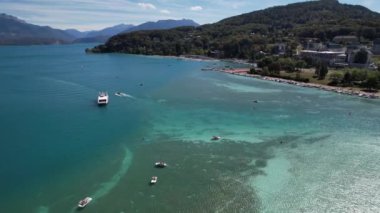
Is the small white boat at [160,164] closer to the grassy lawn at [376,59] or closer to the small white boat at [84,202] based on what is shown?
the small white boat at [84,202]

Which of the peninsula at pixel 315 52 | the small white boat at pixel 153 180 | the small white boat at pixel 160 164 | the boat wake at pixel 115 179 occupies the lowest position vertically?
the boat wake at pixel 115 179

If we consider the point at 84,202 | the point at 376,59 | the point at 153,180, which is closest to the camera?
the point at 84,202

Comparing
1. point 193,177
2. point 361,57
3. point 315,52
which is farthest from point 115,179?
point 315,52

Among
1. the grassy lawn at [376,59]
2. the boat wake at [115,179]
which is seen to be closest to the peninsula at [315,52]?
the grassy lawn at [376,59]

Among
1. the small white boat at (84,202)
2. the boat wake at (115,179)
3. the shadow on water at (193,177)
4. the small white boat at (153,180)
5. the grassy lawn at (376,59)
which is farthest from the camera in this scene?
the grassy lawn at (376,59)

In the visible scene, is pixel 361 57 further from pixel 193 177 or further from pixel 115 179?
pixel 115 179

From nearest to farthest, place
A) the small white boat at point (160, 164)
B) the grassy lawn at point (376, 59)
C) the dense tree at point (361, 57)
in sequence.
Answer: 1. the small white boat at point (160, 164)
2. the dense tree at point (361, 57)
3. the grassy lawn at point (376, 59)

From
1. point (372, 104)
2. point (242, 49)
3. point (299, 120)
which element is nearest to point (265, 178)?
point (299, 120)

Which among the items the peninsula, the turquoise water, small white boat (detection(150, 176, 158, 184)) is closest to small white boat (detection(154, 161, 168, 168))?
the turquoise water

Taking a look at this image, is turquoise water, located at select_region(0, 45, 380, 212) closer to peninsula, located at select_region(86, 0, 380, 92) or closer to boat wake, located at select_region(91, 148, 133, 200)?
boat wake, located at select_region(91, 148, 133, 200)

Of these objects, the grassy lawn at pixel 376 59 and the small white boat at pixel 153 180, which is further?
the grassy lawn at pixel 376 59
